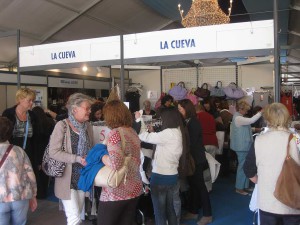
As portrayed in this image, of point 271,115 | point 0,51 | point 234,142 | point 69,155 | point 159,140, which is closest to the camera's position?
point 271,115

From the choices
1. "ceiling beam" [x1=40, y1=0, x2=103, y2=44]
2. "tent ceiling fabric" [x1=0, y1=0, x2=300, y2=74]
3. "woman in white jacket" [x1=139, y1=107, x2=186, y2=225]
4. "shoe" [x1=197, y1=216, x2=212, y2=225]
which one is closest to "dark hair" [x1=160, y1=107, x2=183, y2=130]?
"woman in white jacket" [x1=139, y1=107, x2=186, y2=225]

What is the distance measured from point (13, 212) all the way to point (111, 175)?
0.85 metres

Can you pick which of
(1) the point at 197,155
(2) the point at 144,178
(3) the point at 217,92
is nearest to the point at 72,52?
(2) the point at 144,178

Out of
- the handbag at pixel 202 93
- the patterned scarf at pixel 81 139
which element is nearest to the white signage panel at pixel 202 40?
the patterned scarf at pixel 81 139

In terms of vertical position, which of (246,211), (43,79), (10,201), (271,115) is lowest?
(246,211)

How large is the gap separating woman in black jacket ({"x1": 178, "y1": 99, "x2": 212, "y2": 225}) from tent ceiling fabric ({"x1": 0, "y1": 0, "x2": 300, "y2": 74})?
4683 mm

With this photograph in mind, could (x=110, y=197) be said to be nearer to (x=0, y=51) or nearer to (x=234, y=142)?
(x=234, y=142)

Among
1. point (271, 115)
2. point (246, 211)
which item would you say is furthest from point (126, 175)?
point (246, 211)

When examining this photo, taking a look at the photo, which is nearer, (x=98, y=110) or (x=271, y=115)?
(x=271, y=115)

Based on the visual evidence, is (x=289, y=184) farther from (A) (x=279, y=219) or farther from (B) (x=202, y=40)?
(B) (x=202, y=40)

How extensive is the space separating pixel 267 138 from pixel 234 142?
2727mm

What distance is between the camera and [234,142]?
4789mm

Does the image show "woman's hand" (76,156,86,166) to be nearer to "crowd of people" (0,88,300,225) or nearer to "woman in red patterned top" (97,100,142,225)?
"crowd of people" (0,88,300,225)

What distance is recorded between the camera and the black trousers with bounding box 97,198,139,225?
2053mm
